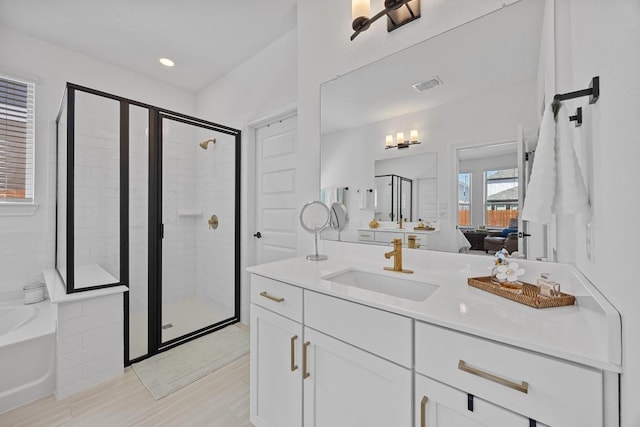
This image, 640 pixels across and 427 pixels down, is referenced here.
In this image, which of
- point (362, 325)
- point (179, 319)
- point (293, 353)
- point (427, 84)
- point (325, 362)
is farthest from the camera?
point (179, 319)

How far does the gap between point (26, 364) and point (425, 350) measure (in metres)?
2.38

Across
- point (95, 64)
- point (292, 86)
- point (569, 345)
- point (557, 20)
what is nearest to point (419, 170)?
point (557, 20)

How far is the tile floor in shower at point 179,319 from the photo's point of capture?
2127mm

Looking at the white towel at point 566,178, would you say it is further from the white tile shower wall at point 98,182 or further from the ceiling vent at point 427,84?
the white tile shower wall at point 98,182

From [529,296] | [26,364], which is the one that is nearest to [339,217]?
[529,296]

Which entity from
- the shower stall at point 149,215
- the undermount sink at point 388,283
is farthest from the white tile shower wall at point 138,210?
the undermount sink at point 388,283

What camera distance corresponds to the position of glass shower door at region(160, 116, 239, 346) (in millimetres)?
2408

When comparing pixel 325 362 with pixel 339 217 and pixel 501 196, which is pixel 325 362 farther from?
pixel 501 196

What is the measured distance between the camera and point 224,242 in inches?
111

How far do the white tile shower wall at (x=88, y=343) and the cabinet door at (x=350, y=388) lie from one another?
1.61 metres

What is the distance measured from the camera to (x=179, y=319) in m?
2.47

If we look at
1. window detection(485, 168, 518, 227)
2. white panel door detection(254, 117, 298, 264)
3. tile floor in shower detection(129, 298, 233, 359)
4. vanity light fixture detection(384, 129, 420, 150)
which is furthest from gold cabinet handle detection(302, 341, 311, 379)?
tile floor in shower detection(129, 298, 233, 359)

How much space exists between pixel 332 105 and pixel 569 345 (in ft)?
5.48

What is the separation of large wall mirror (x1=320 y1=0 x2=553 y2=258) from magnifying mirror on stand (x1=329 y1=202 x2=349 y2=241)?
35mm
